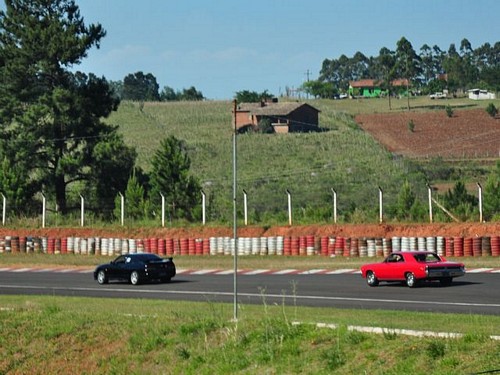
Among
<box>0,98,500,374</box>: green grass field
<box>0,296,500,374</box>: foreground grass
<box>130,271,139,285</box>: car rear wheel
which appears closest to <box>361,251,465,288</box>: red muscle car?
<box>0,98,500,374</box>: green grass field

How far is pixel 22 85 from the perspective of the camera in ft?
235

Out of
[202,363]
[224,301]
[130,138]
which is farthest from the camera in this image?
[130,138]

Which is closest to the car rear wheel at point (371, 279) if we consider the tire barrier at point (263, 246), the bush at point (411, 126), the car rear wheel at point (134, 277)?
the car rear wheel at point (134, 277)

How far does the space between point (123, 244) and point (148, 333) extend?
30.7 m

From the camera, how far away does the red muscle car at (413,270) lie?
107 feet

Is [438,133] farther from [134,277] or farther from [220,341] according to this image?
[220,341]

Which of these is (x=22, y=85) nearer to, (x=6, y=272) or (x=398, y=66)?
(x=6, y=272)

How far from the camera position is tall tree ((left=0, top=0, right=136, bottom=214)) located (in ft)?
233

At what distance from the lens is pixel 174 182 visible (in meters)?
62.8

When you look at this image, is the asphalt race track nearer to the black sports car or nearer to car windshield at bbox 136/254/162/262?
the black sports car

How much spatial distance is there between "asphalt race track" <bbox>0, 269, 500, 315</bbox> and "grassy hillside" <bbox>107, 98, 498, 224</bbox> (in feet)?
49.2

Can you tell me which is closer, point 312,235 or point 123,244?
point 312,235

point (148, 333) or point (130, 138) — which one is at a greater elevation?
point (130, 138)

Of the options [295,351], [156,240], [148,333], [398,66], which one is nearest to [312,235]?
[156,240]
